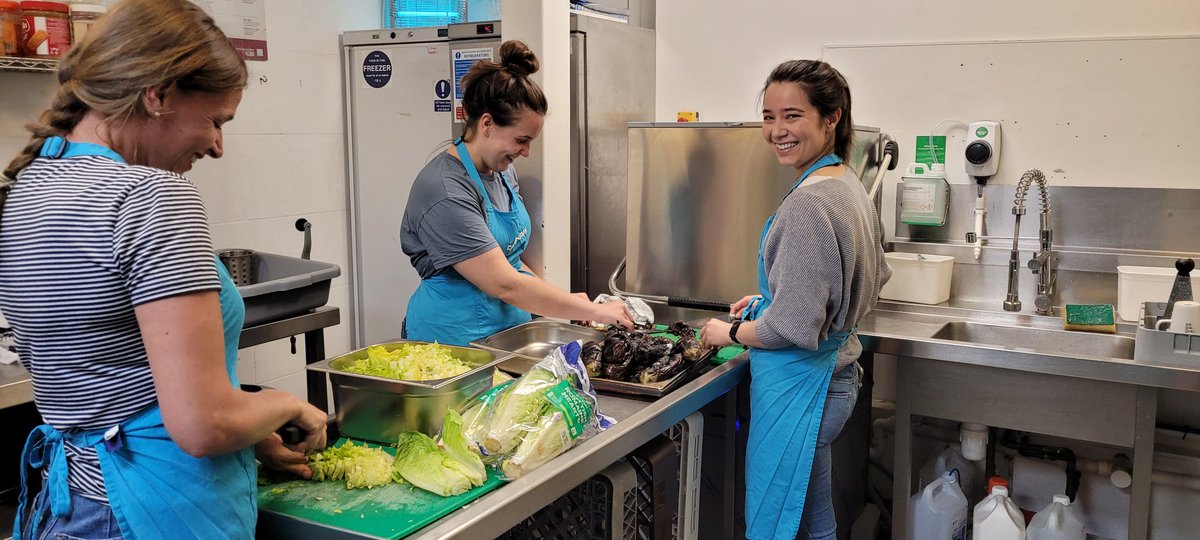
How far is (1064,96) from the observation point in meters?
3.09

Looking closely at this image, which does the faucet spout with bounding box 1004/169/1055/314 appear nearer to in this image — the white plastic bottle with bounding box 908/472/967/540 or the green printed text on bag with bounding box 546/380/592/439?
the white plastic bottle with bounding box 908/472/967/540

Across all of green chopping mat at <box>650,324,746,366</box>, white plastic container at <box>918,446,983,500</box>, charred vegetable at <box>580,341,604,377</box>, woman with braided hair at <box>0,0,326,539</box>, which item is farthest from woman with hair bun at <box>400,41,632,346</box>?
white plastic container at <box>918,446,983,500</box>

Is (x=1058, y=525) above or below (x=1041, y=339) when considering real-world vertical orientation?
below

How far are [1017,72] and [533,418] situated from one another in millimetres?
2336

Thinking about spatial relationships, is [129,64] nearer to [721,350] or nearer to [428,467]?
[428,467]

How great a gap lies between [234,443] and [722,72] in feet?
9.33

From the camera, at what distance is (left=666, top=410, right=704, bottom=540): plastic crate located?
2.28m

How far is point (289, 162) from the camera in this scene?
3893 mm

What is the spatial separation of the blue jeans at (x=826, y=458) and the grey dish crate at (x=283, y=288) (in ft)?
5.83

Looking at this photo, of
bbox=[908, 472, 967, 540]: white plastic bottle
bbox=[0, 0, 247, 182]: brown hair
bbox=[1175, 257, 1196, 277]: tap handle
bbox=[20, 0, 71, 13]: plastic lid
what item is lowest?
bbox=[908, 472, 967, 540]: white plastic bottle

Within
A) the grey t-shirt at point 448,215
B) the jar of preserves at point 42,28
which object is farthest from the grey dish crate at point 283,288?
the jar of preserves at point 42,28

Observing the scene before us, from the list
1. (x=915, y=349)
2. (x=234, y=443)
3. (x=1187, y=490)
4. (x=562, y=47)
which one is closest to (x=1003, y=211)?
(x=915, y=349)

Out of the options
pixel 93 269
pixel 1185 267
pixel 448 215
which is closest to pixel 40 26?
pixel 448 215

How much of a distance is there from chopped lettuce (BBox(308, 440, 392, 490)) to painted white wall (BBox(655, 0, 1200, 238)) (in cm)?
238
